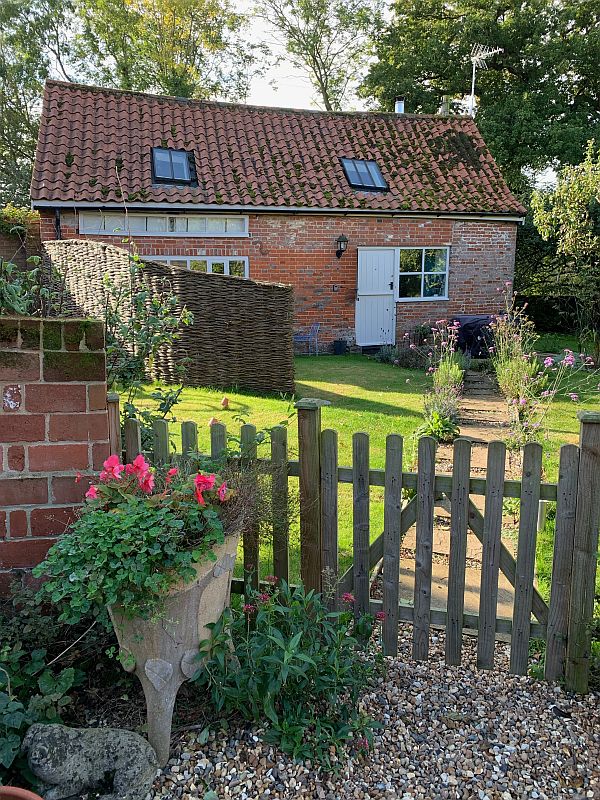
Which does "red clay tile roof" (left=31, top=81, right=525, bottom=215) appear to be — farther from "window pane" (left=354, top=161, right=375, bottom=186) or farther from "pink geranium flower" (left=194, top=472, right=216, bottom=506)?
"pink geranium flower" (left=194, top=472, right=216, bottom=506)

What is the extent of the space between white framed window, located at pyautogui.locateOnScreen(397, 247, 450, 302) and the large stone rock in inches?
566

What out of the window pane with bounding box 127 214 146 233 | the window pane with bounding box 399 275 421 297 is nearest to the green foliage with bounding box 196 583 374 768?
the window pane with bounding box 127 214 146 233

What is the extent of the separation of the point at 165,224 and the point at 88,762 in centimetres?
1262

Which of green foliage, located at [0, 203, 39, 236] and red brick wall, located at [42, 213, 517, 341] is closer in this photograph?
red brick wall, located at [42, 213, 517, 341]

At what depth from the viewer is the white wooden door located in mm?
15430

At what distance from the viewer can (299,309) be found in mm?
15000

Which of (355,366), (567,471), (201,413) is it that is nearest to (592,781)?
(567,471)

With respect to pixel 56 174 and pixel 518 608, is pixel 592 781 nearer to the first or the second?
pixel 518 608

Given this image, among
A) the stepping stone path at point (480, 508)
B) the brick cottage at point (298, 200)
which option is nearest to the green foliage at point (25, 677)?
the stepping stone path at point (480, 508)

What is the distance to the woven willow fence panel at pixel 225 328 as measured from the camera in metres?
9.36

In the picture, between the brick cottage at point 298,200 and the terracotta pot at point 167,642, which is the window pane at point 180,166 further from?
the terracotta pot at point 167,642

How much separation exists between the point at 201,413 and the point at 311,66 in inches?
996

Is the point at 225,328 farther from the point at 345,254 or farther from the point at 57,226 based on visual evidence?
the point at 345,254

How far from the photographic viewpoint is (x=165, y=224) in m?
13.6
